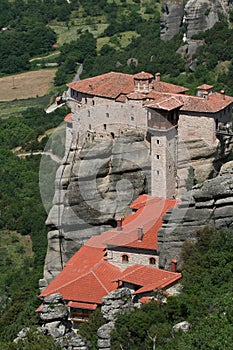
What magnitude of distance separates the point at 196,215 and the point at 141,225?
146 inches

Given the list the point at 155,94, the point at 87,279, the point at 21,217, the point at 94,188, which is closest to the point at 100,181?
the point at 94,188

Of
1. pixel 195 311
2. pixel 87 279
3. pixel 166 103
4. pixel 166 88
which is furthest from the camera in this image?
pixel 166 88

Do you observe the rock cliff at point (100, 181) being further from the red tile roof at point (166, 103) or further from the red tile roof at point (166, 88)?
the red tile roof at point (166, 88)

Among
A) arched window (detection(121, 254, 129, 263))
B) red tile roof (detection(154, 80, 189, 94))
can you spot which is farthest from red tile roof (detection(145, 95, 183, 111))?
arched window (detection(121, 254, 129, 263))

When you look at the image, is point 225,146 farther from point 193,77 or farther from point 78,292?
point 193,77

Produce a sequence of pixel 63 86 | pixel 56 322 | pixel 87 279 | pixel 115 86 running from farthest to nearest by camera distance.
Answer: pixel 63 86
pixel 115 86
pixel 87 279
pixel 56 322

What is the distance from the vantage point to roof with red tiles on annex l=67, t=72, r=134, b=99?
2093 inches

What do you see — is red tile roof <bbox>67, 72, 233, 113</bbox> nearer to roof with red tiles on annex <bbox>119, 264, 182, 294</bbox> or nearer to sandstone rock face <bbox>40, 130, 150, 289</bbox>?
sandstone rock face <bbox>40, 130, 150, 289</bbox>

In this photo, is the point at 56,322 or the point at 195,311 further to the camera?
the point at 56,322

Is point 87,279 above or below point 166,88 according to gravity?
below

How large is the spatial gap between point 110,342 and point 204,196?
8.80 meters

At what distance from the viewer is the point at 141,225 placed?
4519 cm

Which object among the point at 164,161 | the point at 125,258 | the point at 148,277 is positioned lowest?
the point at 125,258

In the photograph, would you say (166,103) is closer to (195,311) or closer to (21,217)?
(195,311)
